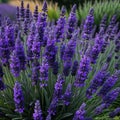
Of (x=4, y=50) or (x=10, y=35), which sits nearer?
(x=4, y=50)

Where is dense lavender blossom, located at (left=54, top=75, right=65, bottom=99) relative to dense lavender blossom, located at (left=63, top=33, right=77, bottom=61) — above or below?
below

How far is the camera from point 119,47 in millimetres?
3424

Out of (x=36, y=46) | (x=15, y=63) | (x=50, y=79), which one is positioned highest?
(x=36, y=46)

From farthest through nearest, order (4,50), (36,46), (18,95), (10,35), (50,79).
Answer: (50,79) → (10,35) → (4,50) → (36,46) → (18,95)

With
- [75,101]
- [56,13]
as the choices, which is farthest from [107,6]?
[75,101]

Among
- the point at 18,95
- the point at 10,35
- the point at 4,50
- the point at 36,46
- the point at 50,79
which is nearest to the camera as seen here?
the point at 18,95

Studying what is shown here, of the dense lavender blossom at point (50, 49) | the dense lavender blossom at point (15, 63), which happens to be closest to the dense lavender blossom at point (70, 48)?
the dense lavender blossom at point (50, 49)

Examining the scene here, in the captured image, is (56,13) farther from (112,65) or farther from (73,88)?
(73,88)

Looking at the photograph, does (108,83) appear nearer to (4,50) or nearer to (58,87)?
(58,87)

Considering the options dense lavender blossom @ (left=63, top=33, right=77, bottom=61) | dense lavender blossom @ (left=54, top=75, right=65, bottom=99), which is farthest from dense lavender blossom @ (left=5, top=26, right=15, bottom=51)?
dense lavender blossom @ (left=54, top=75, right=65, bottom=99)

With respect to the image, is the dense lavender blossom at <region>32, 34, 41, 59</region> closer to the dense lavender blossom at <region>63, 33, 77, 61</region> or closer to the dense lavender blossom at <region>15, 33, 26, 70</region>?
the dense lavender blossom at <region>15, 33, 26, 70</region>

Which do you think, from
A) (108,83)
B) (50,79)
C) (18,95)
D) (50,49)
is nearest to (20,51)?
(50,49)

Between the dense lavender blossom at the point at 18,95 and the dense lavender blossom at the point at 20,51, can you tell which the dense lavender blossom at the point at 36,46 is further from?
the dense lavender blossom at the point at 18,95

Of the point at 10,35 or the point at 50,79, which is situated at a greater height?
the point at 10,35
